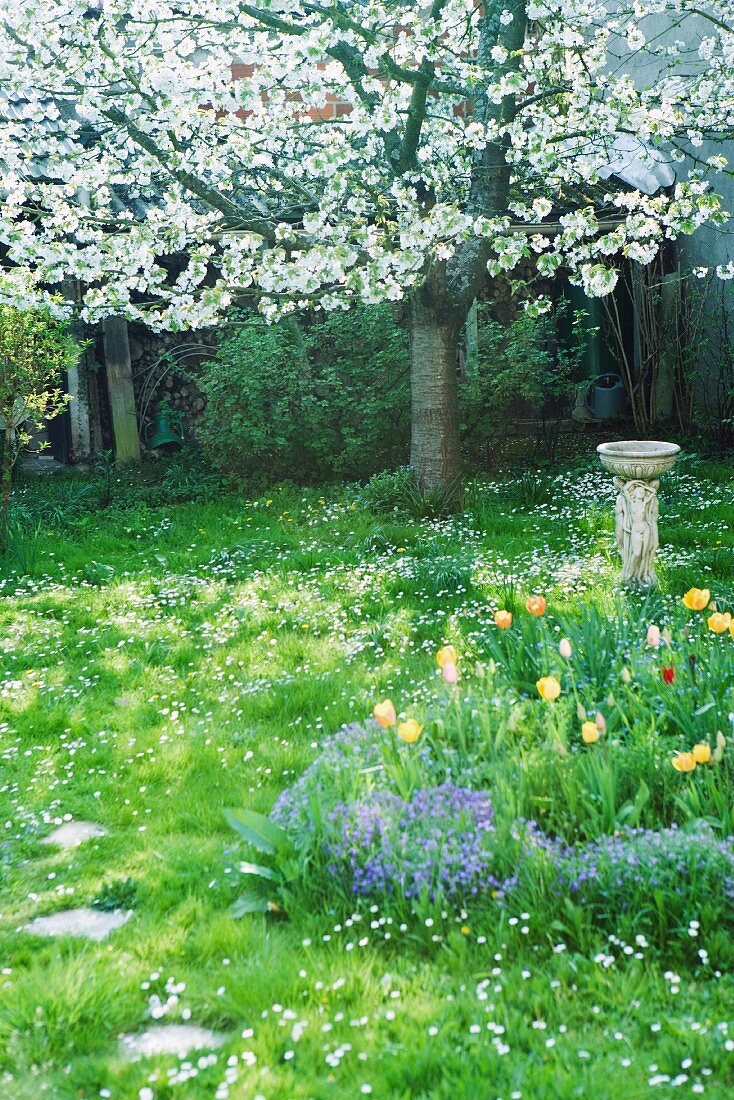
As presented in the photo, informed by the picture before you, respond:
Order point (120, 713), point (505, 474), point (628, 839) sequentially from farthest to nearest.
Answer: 1. point (505, 474)
2. point (120, 713)
3. point (628, 839)

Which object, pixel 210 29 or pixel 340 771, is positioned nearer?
pixel 340 771

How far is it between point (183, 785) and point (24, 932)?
1.06m

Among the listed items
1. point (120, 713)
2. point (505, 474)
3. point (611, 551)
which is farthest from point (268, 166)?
point (120, 713)

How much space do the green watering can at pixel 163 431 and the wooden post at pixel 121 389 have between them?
0.23m

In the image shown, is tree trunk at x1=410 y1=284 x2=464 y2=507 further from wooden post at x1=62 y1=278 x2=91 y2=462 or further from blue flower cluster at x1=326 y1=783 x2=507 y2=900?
blue flower cluster at x1=326 y1=783 x2=507 y2=900

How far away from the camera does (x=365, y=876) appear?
3199 millimetres

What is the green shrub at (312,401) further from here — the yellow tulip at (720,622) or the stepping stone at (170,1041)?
the stepping stone at (170,1041)

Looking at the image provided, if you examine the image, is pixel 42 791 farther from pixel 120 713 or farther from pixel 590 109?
pixel 590 109

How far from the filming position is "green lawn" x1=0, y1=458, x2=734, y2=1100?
8.23 ft

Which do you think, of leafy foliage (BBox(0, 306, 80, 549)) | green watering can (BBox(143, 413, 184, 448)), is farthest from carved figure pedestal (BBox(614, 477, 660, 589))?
green watering can (BBox(143, 413, 184, 448))

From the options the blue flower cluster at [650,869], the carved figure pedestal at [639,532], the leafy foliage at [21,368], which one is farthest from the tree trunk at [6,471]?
the blue flower cluster at [650,869]

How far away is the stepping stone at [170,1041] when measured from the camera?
2.61m

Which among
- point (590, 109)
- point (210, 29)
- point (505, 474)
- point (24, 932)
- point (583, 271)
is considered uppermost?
point (210, 29)

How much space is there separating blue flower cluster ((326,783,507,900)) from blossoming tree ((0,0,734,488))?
346 cm
